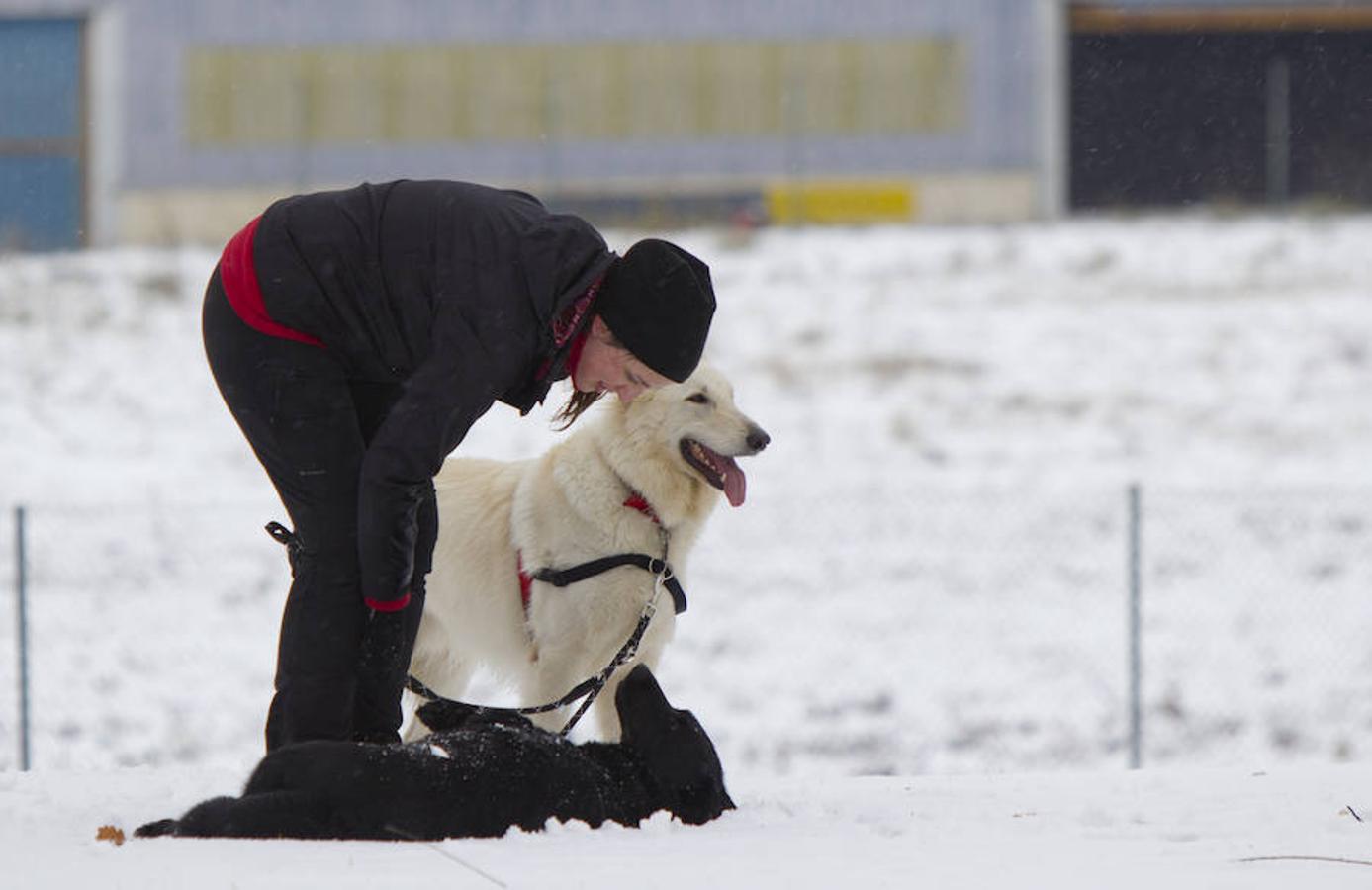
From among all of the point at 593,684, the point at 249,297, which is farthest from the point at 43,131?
the point at 249,297

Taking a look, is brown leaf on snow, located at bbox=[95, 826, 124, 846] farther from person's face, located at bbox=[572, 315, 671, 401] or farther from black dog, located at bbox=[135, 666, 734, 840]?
person's face, located at bbox=[572, 315, 671, 401]

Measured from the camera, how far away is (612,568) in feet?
15.1

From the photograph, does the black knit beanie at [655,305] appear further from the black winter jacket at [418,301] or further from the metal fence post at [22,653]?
the metal fence post at [22,653]

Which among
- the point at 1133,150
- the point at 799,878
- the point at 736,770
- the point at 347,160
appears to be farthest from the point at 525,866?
the point at 1133,150

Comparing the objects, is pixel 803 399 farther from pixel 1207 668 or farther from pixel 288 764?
pixel 288 764

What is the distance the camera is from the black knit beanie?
3291 mm

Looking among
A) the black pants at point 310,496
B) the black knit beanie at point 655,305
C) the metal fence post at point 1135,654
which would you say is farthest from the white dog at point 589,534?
the metal fence post at point 1135,654

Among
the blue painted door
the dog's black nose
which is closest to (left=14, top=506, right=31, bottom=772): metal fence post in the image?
the dog's black nose

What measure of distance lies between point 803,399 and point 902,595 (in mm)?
3526

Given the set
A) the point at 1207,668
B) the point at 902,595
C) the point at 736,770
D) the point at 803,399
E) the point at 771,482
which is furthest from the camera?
the point at 803,399

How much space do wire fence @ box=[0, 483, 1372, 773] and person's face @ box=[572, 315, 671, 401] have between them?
364 cm

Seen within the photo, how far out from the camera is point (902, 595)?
365 inches

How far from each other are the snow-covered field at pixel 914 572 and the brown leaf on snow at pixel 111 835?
37 millimetres

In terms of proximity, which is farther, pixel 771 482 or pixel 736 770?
pixel 771 482
